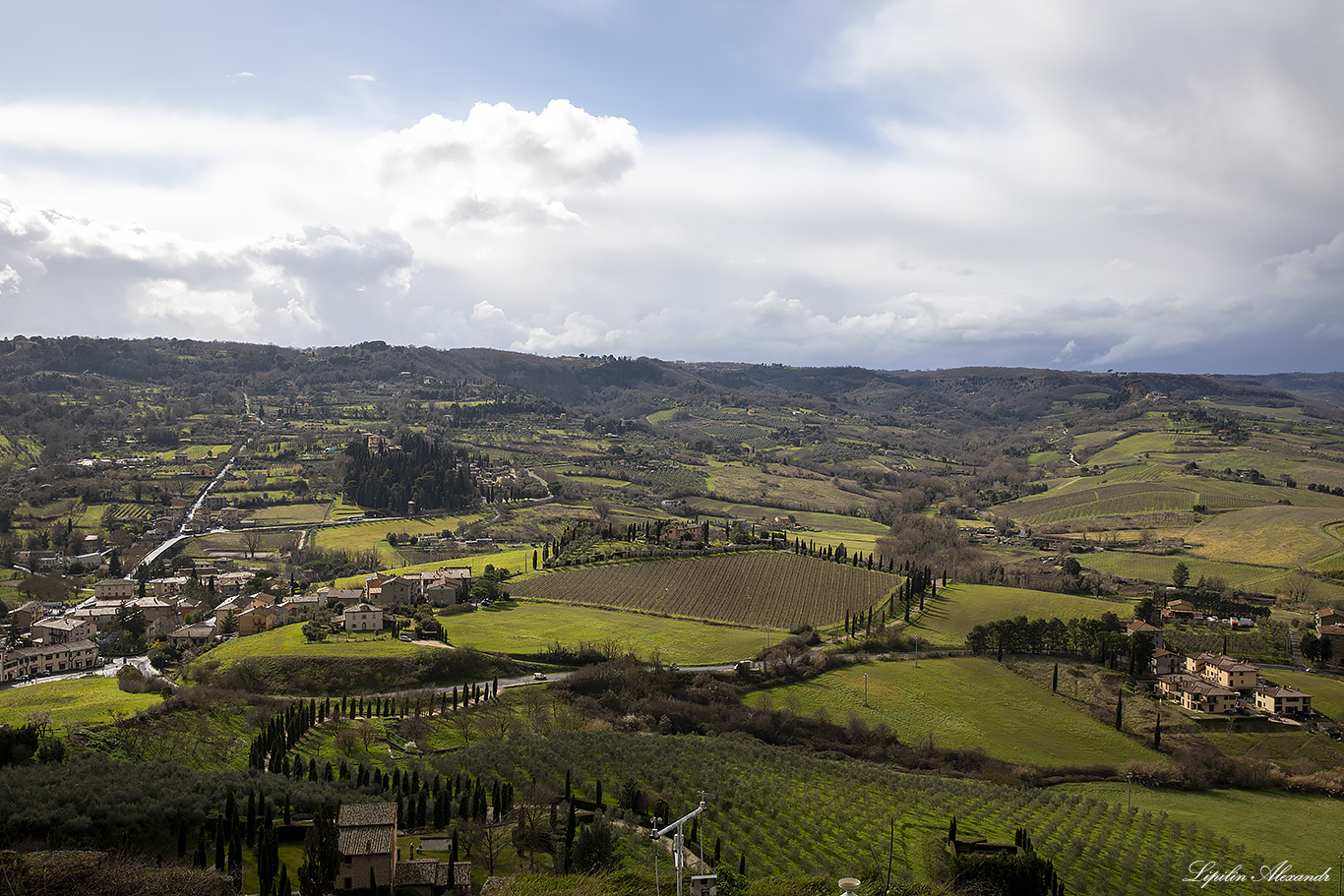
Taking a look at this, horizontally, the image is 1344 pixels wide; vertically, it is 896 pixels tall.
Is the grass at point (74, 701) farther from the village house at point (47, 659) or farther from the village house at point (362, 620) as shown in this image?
the village house at point (362, 620)

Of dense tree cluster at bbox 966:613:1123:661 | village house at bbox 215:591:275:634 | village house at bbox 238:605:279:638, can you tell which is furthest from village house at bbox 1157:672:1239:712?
village house at bbox 215:591:275:634

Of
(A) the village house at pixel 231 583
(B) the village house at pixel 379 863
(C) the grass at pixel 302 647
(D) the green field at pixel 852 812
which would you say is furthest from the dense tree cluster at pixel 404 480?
(B) the village house at pixel 379 863

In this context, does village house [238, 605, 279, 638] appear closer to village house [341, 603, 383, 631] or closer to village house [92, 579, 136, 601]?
village house [341, 603, 383, 631]

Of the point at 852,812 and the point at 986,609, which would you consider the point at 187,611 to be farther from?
the point at 986,609

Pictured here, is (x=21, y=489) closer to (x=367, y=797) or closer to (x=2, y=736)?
(x=2, y=736)

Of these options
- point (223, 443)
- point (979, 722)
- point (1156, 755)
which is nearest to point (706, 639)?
point (979, 722)

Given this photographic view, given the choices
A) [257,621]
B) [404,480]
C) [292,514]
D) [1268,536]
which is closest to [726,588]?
[257,621]
